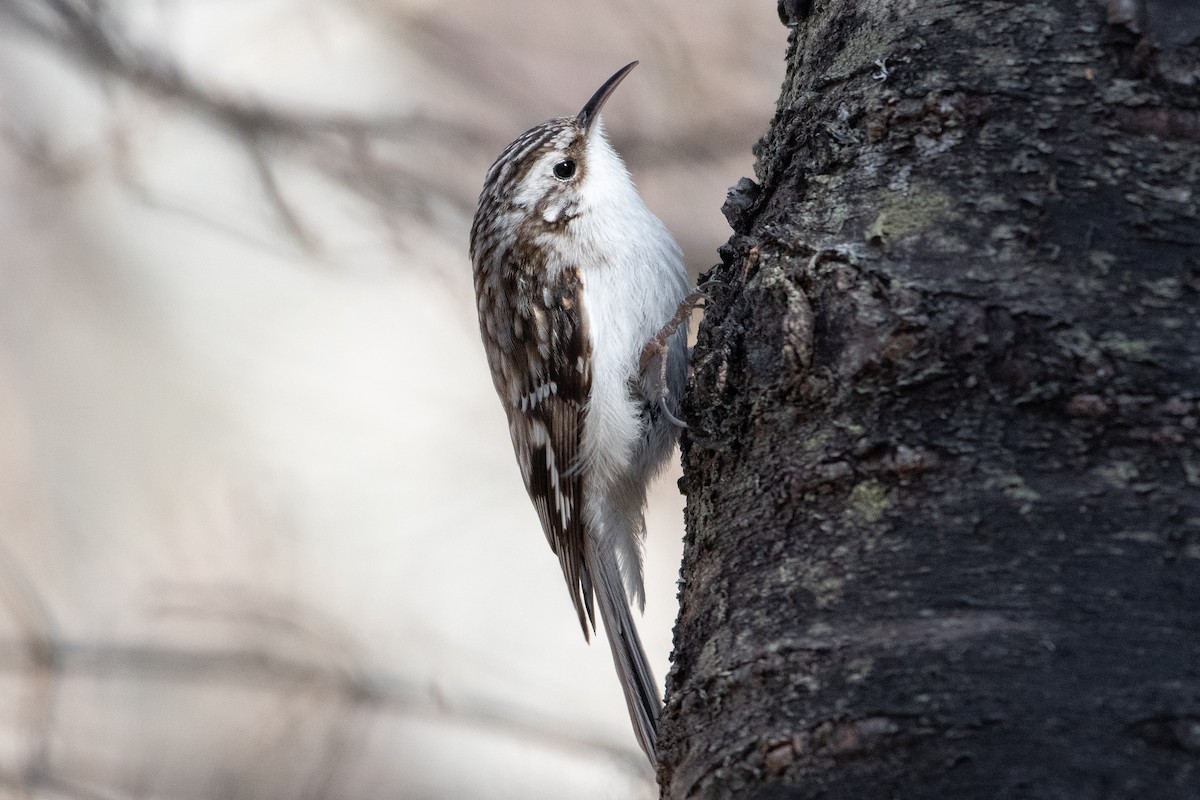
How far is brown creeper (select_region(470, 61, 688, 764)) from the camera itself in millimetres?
2613

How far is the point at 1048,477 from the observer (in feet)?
3.61

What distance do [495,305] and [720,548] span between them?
5.78 ft

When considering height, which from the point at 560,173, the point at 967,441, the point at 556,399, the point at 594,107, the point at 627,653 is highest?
the point at 594,107

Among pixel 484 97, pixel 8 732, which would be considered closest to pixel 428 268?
pixel 484 97

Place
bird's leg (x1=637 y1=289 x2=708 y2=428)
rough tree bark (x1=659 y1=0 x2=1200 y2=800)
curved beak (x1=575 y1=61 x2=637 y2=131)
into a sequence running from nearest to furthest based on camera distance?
1. rough tree bark (x1=659 y1=0 x2=1200 y2=800)
2. bird's leg (x1=637 y1=289 x2=708 y2=428)
3. curved beak (x1=575 y1=61 x2=637 y2=131)

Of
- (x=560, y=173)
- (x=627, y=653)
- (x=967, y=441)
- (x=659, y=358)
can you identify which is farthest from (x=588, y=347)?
(x=967, y=441)

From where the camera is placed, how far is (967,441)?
45.1 inches

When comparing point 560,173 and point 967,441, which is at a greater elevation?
point 560,173

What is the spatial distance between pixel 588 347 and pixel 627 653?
683 mm

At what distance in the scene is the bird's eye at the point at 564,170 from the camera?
2904 mm

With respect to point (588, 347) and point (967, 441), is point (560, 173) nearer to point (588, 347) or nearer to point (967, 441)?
point (588, 347)

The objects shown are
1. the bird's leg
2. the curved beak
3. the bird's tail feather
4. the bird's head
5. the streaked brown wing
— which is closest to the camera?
the bird's leg

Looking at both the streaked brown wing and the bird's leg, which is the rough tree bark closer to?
the bird's leg

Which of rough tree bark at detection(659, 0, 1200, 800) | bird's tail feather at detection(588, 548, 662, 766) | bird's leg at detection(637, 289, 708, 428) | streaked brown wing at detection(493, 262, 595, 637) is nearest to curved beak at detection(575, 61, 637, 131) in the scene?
streaked brown wing at detection(493, 262, 595, 637)
